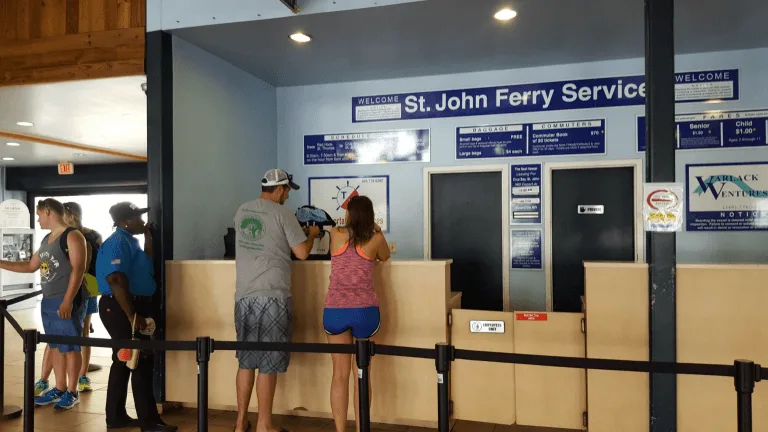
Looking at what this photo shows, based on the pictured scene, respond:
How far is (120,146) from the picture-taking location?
353 inches

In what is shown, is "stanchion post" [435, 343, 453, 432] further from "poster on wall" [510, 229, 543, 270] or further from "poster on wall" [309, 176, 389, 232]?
"poster on wall" [309, 176, 389, 232]

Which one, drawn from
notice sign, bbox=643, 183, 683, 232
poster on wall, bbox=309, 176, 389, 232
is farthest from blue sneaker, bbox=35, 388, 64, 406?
notice sign, bbox=643, 183, 683, 232

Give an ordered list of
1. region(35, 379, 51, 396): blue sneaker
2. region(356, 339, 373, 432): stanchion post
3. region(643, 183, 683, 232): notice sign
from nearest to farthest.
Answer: region(356, 339, 373, 432): stanchion post < region(643, 183, 683, 232): notice sign < region(35, 379, 51, 396): blue sneaker

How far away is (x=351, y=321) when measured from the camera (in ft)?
10.5

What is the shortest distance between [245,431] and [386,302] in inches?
48.0

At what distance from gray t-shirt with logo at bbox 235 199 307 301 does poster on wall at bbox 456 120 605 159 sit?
2.33m

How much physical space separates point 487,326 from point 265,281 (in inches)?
55.5

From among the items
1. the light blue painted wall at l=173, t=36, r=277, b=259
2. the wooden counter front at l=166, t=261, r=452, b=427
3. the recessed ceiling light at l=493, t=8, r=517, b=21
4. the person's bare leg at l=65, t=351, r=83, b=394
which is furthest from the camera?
the light blue painted wall at l=173, t=36, r=277, b=259

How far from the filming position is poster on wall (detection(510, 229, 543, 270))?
4996mm

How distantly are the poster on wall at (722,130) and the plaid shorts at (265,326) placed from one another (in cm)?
360

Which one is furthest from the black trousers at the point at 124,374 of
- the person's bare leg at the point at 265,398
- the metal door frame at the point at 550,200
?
the metal door frame at the point at 550,200

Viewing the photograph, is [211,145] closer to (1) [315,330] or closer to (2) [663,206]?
(1) [315,330]

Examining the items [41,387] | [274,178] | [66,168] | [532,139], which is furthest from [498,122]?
[66,168]

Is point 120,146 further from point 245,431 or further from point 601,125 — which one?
point 601,125
